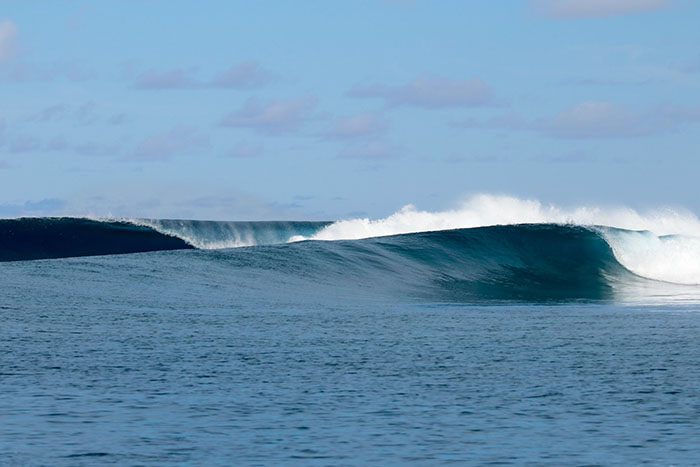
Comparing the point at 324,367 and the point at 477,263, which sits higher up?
the point at 477,263

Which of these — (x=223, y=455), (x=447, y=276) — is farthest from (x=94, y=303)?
(x=447, y=276)

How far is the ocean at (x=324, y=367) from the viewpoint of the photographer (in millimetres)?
7316

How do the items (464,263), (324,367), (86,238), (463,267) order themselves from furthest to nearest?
(86,238) < (464,263) < (463,267) < (324,367)

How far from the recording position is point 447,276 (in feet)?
96.8

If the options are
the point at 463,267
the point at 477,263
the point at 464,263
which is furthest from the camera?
the point at 477,263

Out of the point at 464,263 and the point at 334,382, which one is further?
the point at 464,263

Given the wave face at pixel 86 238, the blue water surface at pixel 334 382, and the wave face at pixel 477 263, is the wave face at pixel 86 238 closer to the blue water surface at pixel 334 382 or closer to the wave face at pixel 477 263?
the wave face at pixel 477 263

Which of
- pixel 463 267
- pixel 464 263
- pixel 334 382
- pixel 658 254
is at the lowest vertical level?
pixel 334 382

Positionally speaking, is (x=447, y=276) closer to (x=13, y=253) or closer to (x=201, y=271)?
(x=201, y=271)

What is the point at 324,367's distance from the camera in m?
11.1

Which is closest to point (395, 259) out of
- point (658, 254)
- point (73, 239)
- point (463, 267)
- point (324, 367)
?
point (463, 267)

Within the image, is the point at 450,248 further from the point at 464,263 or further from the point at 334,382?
the point at 334,382

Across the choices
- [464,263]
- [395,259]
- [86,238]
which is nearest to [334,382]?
[395,259]

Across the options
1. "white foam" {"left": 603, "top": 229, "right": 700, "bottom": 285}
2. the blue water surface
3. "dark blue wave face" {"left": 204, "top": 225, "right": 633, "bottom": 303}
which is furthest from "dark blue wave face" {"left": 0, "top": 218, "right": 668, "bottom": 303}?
the blue water surface
